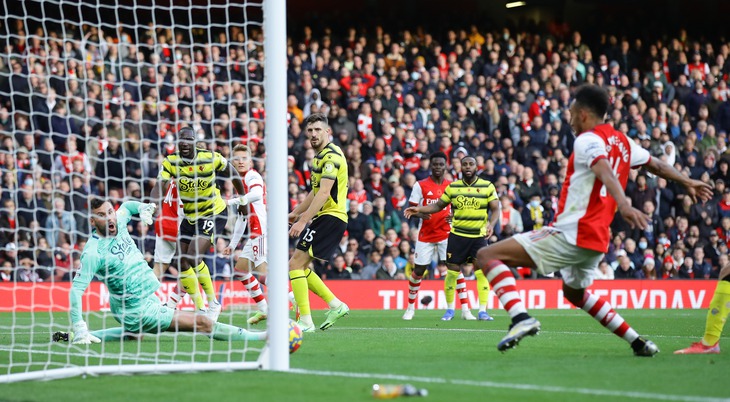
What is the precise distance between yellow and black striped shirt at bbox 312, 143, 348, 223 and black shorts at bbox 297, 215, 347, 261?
8 cm

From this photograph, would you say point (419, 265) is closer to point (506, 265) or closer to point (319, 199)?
point (319, 199)

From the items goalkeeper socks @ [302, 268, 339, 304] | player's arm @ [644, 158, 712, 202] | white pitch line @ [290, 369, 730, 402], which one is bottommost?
goalkeeper socks @ [302, 268, 339, 304]

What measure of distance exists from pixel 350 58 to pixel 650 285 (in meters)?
8.06

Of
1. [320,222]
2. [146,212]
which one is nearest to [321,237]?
[320,222]

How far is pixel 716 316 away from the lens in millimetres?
8859

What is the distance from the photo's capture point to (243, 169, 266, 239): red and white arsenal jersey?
13.5 meters

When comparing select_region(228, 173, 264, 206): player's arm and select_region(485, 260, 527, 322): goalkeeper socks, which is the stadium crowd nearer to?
select_region(228, 173, 264, 206): player's arm

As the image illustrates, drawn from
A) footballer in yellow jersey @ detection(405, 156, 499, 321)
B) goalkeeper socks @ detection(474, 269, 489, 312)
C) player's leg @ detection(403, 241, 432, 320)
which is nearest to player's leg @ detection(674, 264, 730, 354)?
footballer in yellow jersey @ detection(405, 156, 499, 321)

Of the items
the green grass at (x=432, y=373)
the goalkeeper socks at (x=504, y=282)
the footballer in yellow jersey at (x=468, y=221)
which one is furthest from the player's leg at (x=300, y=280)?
the footballer in yellow jersey at (x=468, y=221)

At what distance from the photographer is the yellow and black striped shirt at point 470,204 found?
51.5 feet

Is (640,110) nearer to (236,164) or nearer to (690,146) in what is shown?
(690,146)

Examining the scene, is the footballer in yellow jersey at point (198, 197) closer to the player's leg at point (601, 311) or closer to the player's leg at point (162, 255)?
the player's leg at point (162, 255)

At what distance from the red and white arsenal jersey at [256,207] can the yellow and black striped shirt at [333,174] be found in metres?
1.36

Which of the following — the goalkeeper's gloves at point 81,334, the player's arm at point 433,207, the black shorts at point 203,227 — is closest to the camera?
the goalkeeper's gloves at point 81,334
